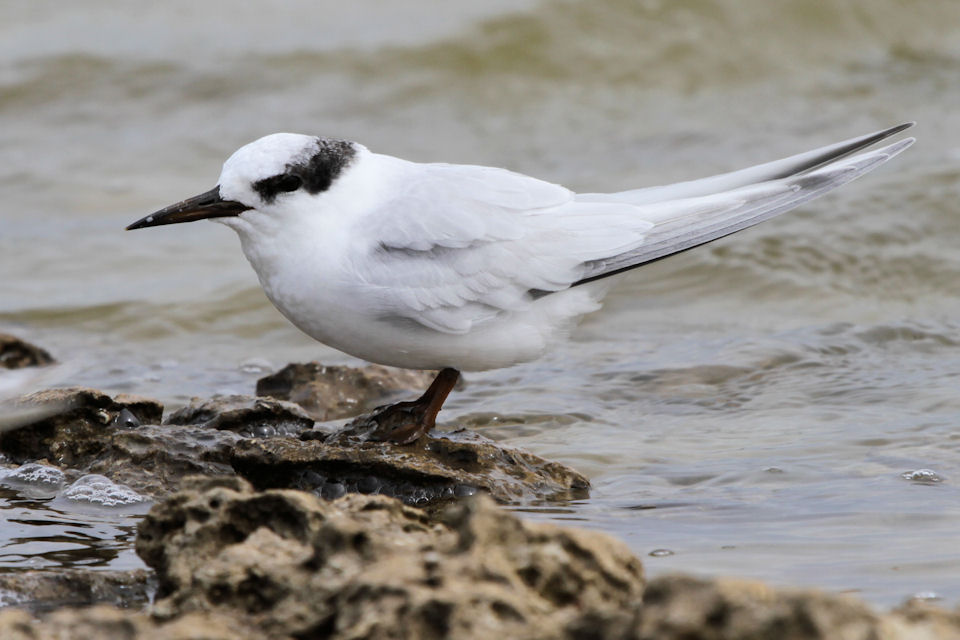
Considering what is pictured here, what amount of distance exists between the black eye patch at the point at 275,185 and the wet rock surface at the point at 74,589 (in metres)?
1.46

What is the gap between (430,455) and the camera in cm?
426

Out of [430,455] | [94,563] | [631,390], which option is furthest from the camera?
[631,390]

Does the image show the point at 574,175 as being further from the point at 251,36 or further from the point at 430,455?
the point at 430,455

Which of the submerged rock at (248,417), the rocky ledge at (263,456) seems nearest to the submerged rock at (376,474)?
the rocky ledge at (263,456)

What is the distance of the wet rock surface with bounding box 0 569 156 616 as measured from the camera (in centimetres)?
300

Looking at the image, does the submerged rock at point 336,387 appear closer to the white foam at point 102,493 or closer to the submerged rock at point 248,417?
the submerged rock at point 248,417

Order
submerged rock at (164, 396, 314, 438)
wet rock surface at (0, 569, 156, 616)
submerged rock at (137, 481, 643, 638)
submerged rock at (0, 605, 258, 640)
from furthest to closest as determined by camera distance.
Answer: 1. submerged rock at (164, 396, 314, 438)
2. wet rock surface at (0, 569, 156, 616)
3. submerged rock at (0, 605, 258, 640)
4. submerged rock at (137, 481, 643, 638)

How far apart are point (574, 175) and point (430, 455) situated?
226 inches

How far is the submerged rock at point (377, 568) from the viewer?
7.07ft

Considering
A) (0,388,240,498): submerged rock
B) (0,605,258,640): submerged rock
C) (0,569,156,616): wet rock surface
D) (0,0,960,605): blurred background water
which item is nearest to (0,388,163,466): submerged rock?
(0,388,240,498): submerged rock

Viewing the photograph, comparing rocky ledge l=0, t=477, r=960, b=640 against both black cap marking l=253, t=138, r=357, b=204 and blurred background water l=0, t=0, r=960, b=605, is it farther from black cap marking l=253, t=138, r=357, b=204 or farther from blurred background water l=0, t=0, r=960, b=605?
black cap marking l=253, t=138, r=357, b=204

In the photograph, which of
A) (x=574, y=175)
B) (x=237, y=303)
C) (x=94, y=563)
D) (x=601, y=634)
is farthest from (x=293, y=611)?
(x=574, y=175)

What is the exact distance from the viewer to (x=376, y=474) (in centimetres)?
409

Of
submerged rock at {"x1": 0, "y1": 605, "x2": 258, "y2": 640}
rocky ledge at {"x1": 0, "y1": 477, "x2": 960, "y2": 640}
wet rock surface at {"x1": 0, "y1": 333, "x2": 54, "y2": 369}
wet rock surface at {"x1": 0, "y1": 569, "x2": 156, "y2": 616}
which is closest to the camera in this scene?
rocky ledge at {"x1": 0, "y1": 477, "x2": 960, "y2": 640}
